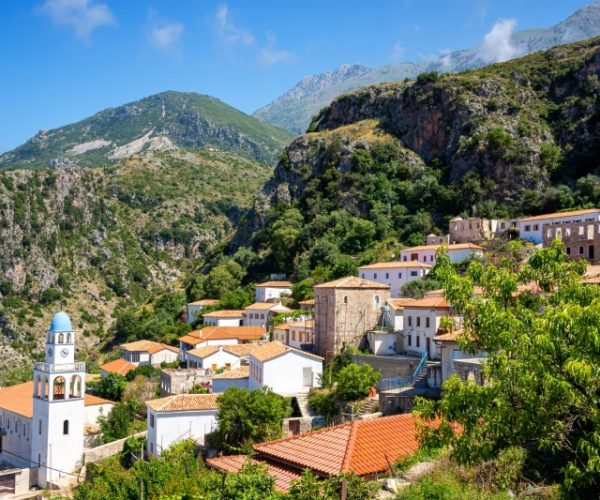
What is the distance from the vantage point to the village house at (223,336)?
195 ft

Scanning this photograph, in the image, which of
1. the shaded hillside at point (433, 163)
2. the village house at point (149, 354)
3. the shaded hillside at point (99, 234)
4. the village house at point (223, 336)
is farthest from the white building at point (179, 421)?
the shaded hillside at point (99, 234)

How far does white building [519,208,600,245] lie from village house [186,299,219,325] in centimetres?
3356

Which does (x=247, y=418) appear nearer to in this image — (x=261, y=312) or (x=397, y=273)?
(x=397, y=273)

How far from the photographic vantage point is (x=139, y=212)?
149125 millimetres

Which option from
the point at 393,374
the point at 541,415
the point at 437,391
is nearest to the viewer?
the point at 541,415

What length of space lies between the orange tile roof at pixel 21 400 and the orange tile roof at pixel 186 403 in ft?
42.0

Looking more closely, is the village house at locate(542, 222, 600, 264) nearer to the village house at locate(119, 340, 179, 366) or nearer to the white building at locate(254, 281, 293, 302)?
the white building at locate(254, 281, 293, 302)

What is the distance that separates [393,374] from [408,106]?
2584 inches

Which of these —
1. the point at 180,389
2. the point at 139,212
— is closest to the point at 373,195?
the point at 180,389

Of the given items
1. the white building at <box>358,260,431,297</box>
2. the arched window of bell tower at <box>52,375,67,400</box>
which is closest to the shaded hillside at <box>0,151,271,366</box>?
the arched window of bell tower at <box>52,375,67,400</box>

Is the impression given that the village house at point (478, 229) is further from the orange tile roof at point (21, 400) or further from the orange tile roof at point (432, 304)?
the orange tile roof at point (21, 400)

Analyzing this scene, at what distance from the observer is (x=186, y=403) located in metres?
37.8

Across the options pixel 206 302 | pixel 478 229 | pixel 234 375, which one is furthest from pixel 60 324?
pixel 478 229

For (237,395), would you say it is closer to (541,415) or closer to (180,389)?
(180,389)
